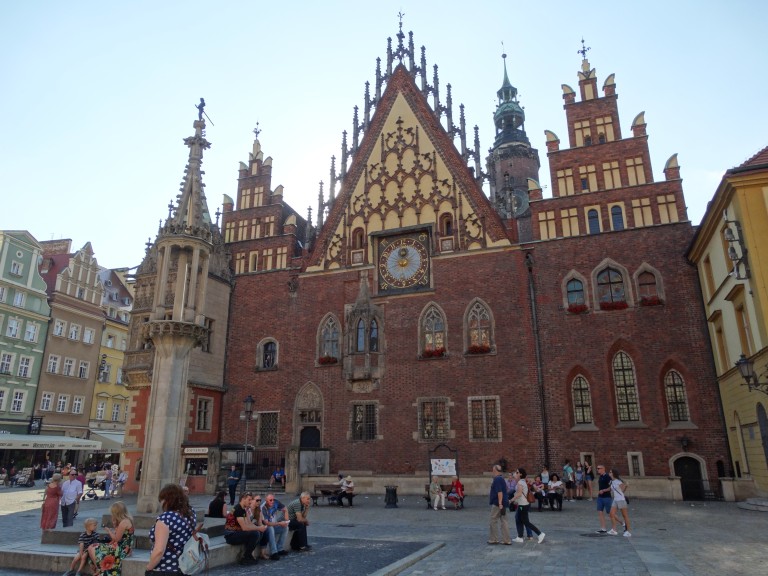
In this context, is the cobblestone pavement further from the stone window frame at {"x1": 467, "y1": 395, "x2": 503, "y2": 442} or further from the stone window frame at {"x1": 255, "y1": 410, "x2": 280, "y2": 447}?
the stone window frame at {"x1": 255, "y1": 410, "x2": 280, "y2": 447}

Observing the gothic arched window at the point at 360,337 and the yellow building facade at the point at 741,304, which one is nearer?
the yellow building facade at the point at 741,304

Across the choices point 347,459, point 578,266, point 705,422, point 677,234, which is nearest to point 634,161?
point 677,234

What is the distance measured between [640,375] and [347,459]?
14270mm

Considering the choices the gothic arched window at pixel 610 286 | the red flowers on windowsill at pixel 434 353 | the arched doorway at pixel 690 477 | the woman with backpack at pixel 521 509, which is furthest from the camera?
the red flowers on windowsill at pixel 434 353

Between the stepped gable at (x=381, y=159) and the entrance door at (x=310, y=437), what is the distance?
8.96 m

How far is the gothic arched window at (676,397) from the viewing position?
79.0 feet

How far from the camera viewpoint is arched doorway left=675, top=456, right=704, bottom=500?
22.8m

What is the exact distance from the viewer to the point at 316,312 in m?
30.9

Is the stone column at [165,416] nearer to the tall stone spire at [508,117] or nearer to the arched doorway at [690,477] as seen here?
the arched doorway at [690,477]

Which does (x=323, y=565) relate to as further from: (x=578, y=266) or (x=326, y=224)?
(x=326, y=224)

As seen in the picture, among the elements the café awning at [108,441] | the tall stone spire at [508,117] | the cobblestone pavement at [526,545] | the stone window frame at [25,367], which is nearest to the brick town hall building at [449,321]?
the cobblestone pavement at [526,545]

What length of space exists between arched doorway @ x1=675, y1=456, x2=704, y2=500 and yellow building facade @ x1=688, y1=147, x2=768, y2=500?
126 cm

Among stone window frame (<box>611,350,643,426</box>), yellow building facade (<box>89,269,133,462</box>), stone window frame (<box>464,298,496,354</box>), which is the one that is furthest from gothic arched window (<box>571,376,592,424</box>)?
yellow building facade (<box>89,269,133,462</box>)

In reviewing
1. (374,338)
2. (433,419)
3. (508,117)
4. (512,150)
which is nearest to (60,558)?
(433,419)
